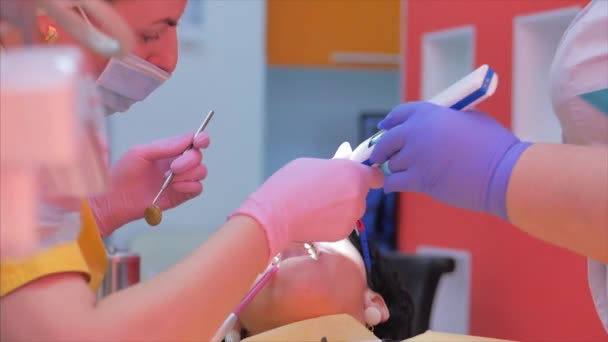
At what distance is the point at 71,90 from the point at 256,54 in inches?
114

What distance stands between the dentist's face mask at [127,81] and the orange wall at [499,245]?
3.92ft

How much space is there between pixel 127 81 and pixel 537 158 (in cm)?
58

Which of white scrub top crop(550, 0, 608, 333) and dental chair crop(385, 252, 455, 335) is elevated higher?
white scrub top crop(550, 0, 608, 333)

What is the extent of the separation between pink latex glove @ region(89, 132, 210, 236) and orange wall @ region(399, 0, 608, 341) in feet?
3.42

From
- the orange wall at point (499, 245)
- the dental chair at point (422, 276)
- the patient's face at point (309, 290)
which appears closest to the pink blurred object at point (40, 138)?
the patient's face at point (309, 290)

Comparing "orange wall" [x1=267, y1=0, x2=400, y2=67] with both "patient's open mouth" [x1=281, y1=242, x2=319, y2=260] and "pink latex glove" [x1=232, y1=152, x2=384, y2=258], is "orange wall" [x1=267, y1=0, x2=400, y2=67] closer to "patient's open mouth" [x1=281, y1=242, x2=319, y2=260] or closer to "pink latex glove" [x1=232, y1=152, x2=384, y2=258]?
"patient's open mouth" [x1=281, y1=242, x2=319, y2=260]

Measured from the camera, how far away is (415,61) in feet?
9.58

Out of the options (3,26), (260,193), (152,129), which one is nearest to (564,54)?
(260,193)

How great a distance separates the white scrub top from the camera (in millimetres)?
931

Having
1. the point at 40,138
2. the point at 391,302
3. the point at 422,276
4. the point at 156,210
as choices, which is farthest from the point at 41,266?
the point at 422,276

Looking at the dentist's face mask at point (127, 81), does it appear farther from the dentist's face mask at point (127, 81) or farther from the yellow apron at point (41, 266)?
the yellow apron at point (41, 266)

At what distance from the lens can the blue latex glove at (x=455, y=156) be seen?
2.98 ft

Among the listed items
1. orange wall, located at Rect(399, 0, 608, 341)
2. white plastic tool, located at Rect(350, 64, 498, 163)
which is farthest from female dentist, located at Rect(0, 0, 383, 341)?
orange wall, located at Rect(399, 0, 608, 341)

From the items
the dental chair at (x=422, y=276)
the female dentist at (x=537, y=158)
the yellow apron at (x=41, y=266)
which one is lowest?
the dental chair at (x=422, y=276)
